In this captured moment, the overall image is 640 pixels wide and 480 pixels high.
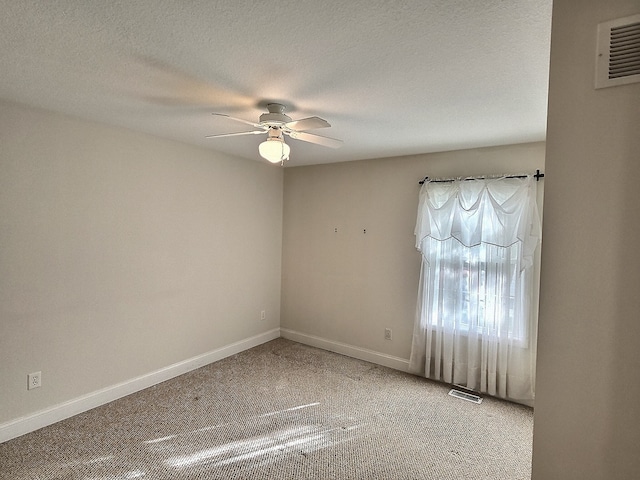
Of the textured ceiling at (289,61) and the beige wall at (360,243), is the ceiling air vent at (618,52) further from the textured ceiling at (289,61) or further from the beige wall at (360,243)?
the beige wall at (360,243)

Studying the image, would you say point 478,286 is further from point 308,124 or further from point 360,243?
point 308,124

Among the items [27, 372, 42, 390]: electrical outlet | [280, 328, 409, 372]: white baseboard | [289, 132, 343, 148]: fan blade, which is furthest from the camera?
[280, 328, 409, 372]: white baseboard

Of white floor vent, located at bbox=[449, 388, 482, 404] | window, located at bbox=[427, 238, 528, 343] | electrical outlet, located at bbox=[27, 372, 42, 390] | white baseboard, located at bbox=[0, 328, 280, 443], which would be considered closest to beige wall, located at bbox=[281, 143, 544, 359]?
window, located at bbox=[427, 238, 528, 343]

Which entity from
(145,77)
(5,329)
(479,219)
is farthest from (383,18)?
(5,329)

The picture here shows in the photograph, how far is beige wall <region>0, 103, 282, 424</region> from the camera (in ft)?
8.10

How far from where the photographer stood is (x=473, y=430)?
267 centimetres

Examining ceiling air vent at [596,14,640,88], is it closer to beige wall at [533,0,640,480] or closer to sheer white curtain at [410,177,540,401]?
beige wall at [533,0,640,480]

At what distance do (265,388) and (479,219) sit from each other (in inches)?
100

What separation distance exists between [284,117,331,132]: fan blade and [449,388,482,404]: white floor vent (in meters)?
2.71

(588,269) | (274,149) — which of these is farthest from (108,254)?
(588,269)

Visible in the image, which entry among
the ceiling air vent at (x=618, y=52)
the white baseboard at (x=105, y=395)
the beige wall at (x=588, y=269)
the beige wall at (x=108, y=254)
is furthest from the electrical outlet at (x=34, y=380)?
the ceiling air vent at (x=618, y=52)

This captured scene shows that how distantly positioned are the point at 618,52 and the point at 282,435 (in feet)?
9.05

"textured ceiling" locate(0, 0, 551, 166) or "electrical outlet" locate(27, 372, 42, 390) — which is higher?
"textured ceiling" locate(0, 0, 551, 166)

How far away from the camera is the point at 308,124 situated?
2.13 meters
